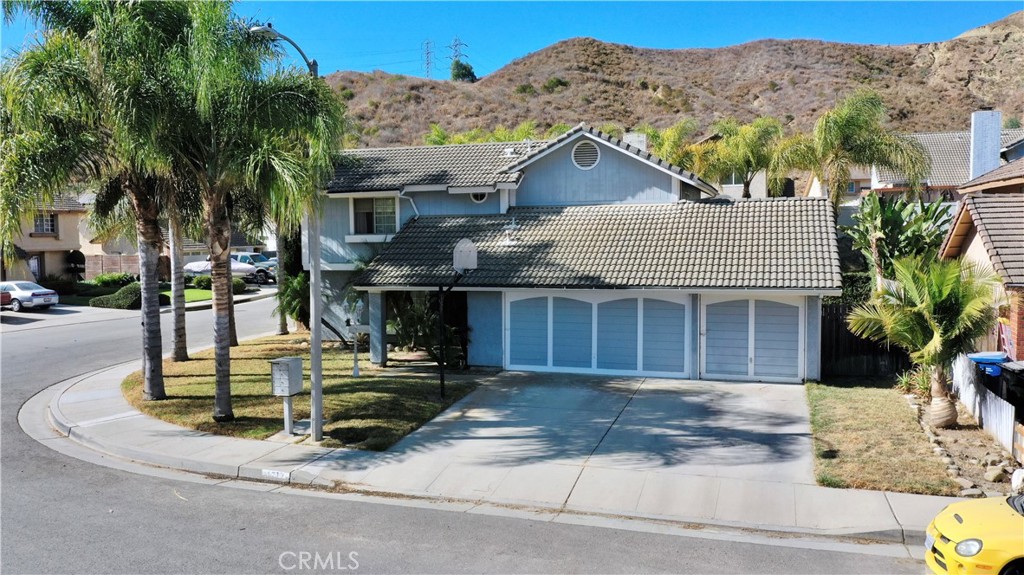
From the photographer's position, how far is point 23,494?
1007cm

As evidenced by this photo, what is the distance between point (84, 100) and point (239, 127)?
271 centimetres

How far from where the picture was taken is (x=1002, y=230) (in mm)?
13609

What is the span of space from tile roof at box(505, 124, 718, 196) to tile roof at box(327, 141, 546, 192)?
56 centimetres

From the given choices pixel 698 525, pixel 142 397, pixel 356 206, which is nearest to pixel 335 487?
pixel 698 525

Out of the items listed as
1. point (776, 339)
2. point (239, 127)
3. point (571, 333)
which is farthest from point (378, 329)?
point (776, 339)

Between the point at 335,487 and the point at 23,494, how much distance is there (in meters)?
4.15

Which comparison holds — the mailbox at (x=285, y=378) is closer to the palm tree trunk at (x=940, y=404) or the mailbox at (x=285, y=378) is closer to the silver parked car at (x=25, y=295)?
the palm tree trunk at (x=940, y=404)

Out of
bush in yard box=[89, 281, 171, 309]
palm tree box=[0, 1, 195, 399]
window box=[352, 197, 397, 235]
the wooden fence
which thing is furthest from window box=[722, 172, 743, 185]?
bush in yard box=[89, 281, 171, 309]

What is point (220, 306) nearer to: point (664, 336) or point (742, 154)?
point (664, 336)

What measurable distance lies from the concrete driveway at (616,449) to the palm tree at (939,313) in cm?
224

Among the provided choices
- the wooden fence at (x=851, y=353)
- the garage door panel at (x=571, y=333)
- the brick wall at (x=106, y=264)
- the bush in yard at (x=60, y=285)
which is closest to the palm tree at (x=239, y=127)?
the garage door panel at (x=571, y=333)

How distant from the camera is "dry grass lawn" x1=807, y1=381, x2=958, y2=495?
1010cm

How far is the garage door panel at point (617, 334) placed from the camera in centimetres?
1761

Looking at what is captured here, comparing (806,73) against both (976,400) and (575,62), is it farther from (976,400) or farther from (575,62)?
(976,400)
